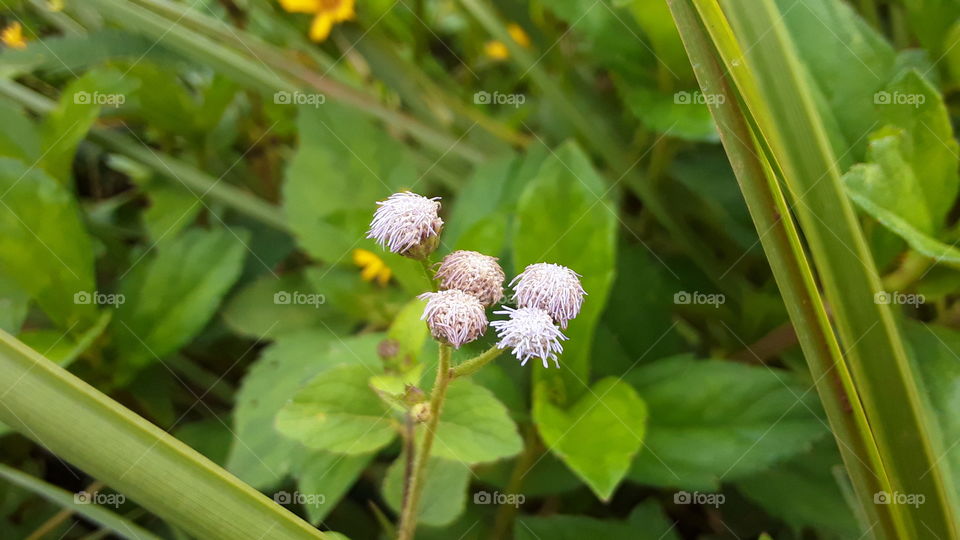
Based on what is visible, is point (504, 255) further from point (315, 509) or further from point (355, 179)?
point (315, 509)

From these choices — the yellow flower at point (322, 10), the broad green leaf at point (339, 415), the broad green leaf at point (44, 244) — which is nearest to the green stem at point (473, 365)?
the broad green leaf at point (339, 415)

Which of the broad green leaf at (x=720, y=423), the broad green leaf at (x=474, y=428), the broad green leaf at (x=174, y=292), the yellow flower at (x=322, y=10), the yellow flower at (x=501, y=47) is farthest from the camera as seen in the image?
the yellow flower at (x=501, y=47)

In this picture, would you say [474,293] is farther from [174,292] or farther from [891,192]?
[174,292]

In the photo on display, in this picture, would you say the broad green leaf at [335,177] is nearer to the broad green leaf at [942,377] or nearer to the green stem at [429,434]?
the green stem at [429,434]

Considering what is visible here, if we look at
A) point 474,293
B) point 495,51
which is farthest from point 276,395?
point 495,51

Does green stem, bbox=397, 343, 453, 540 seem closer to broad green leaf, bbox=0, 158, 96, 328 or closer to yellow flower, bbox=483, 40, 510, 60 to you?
broad green leaf, bbox=0, 158, 96, 328
